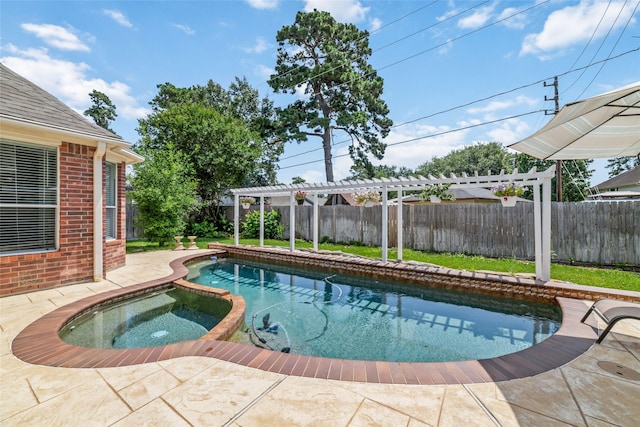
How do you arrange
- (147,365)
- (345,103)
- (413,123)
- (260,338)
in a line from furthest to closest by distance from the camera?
(345,103)
(413,123)
(260,338)
(147,365)

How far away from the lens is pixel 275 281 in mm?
7398

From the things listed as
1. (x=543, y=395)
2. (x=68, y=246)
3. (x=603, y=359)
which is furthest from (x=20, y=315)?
(x=603, y=359)

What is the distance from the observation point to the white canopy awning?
261cm

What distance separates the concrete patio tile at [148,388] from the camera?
2170mm

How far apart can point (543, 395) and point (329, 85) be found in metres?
17.9

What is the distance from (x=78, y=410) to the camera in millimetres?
2068

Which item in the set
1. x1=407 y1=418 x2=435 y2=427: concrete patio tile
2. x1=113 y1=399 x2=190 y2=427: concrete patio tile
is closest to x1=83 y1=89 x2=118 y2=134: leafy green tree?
x1=113 y1=399 x2=190 y2=427: concrete patio tile

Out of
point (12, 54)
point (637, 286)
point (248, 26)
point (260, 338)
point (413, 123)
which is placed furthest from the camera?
point (413, 123)

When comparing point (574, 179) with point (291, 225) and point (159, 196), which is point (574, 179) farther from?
point (159, 196)

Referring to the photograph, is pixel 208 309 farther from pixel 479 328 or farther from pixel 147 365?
pixel 479 328

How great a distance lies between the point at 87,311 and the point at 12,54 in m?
7.75

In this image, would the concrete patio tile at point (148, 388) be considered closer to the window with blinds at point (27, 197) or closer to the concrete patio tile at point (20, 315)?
the concrete patio tile at point (20, 315)

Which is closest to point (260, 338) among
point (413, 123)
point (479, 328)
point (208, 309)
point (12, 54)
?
point (208, 309)

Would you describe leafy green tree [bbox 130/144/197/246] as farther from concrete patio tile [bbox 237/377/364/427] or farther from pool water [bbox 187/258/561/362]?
concrete patio tile [bbox 237/377/364/427]
